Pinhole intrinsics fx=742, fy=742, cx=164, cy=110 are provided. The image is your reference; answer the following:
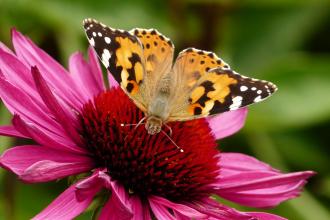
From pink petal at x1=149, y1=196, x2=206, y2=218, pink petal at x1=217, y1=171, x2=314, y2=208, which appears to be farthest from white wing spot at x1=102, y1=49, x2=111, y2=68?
pink petal at x1=217, y1=171, x2=314, y2=208

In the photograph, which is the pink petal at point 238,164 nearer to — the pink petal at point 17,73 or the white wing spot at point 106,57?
the white wing spot at point 106,57

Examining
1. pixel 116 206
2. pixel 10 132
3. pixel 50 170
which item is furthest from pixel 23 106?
pixel 116 206

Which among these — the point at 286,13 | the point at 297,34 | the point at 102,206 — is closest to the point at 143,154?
the point at 102,206

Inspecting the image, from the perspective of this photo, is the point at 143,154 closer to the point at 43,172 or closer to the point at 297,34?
the point at 43,172

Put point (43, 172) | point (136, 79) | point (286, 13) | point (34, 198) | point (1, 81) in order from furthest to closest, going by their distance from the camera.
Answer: point (286, 13) → point (34, 198) → point (136, 79) → point (1, 81) → point (43, 172)

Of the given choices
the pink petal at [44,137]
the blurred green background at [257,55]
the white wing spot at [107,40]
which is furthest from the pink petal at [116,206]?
the blurred green background at [257,55]

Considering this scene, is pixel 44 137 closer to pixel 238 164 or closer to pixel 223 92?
pixel 223 92
